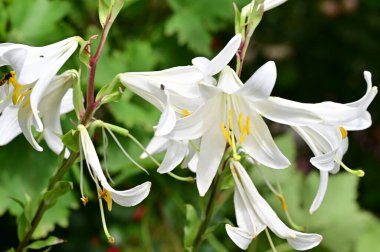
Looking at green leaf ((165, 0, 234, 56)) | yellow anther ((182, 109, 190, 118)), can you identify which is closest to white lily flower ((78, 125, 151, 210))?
yellow anther ((182, 109, 190, 118))

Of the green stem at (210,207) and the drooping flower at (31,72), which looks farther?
the green stem at (210,207)

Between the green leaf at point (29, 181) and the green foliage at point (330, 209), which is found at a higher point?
the green leaf at point (29, 181)

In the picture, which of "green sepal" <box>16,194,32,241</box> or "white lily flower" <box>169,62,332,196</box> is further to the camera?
"green sepal" <box>16,194,32,241</box>

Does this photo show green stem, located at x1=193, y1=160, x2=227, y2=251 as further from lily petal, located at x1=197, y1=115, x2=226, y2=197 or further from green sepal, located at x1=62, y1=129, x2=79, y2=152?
green sepal, located at x1=62, y1=129, x2=79, y2=152

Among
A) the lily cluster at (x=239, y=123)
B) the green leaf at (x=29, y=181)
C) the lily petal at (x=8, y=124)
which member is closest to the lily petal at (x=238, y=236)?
the lily cluster at (x=239, y=123)

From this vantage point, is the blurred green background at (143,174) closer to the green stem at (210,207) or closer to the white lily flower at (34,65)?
the green stem at (210,207)

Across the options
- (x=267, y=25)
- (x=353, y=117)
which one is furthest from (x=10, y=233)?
(x=267, y=25)

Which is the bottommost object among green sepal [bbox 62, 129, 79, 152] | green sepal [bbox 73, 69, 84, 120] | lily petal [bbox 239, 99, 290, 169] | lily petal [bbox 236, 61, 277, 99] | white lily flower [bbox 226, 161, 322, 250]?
white lily flower [bbox 226, 161, 322, 250]
